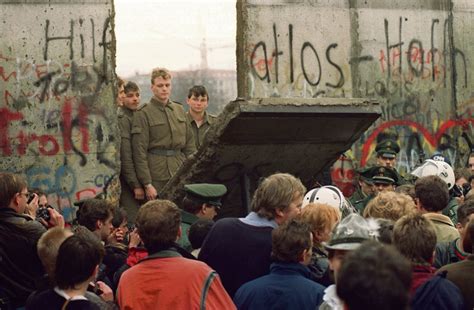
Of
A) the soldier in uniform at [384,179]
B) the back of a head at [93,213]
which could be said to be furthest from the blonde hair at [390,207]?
the soldier in uniform at [384,179]

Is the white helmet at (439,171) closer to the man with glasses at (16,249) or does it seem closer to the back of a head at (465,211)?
the back of a head at (465,211)

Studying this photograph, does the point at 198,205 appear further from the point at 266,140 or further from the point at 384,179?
the point at 384,179

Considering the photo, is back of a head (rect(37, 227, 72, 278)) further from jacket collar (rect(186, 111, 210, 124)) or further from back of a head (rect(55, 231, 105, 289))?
Result: jacket collar (rect(186, 111, 210, 124))

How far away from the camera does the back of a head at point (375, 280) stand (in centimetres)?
326

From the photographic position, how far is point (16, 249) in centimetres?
714

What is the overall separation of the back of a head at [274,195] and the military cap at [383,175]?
3.40 m

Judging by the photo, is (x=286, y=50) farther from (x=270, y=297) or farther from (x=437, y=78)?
(x=270, y=297)

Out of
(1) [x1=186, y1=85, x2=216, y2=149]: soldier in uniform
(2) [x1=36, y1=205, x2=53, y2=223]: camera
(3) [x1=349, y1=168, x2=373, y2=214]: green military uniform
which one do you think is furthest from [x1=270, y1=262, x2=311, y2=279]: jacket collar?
(1) [x1=186, y1=85, x2=216, y2=149]: soldier in uniform

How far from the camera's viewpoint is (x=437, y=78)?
1430 cm

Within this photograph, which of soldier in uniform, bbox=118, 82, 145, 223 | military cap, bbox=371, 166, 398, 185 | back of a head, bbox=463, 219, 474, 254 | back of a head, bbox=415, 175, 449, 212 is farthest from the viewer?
soldier in uniform, bbox=118, 82, 145, 223

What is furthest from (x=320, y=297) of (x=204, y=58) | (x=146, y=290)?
(x=204, y=58)

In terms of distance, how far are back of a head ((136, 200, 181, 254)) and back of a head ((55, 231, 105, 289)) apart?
394 millimetres

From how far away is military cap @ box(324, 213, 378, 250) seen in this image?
17.6 ft

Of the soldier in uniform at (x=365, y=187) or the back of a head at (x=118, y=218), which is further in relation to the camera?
the soldier in uniform at (x=365, y=187)
